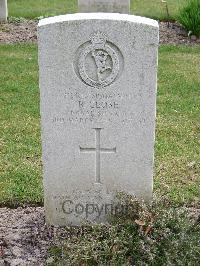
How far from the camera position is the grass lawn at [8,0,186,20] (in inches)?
512

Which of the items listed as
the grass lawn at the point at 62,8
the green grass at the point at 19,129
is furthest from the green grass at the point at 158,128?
the grass lawn at the point at 62,8

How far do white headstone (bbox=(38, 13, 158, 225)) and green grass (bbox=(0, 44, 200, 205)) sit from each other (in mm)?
772

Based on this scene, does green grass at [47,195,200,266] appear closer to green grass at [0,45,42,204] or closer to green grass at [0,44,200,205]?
green grass at [0,44,200,205]

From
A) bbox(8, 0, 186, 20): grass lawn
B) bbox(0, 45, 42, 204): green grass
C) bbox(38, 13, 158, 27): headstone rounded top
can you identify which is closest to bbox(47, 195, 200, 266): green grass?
bbox(0, 45, 42, 204): green grass

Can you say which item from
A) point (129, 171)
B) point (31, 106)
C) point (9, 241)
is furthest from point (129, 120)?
point (31, 106)

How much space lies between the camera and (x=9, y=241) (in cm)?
455

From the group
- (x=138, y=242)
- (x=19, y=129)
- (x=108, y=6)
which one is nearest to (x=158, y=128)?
(x=19, y=129)

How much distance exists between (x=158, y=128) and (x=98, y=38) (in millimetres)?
2998

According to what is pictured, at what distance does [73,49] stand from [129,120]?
67cm

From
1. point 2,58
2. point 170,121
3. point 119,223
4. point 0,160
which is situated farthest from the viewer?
point 2,58

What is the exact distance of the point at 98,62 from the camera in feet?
14.1

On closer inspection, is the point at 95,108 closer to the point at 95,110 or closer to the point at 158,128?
the point at 95,110

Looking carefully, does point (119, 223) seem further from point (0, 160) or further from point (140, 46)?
point (0, 160)

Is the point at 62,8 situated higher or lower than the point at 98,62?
higher
